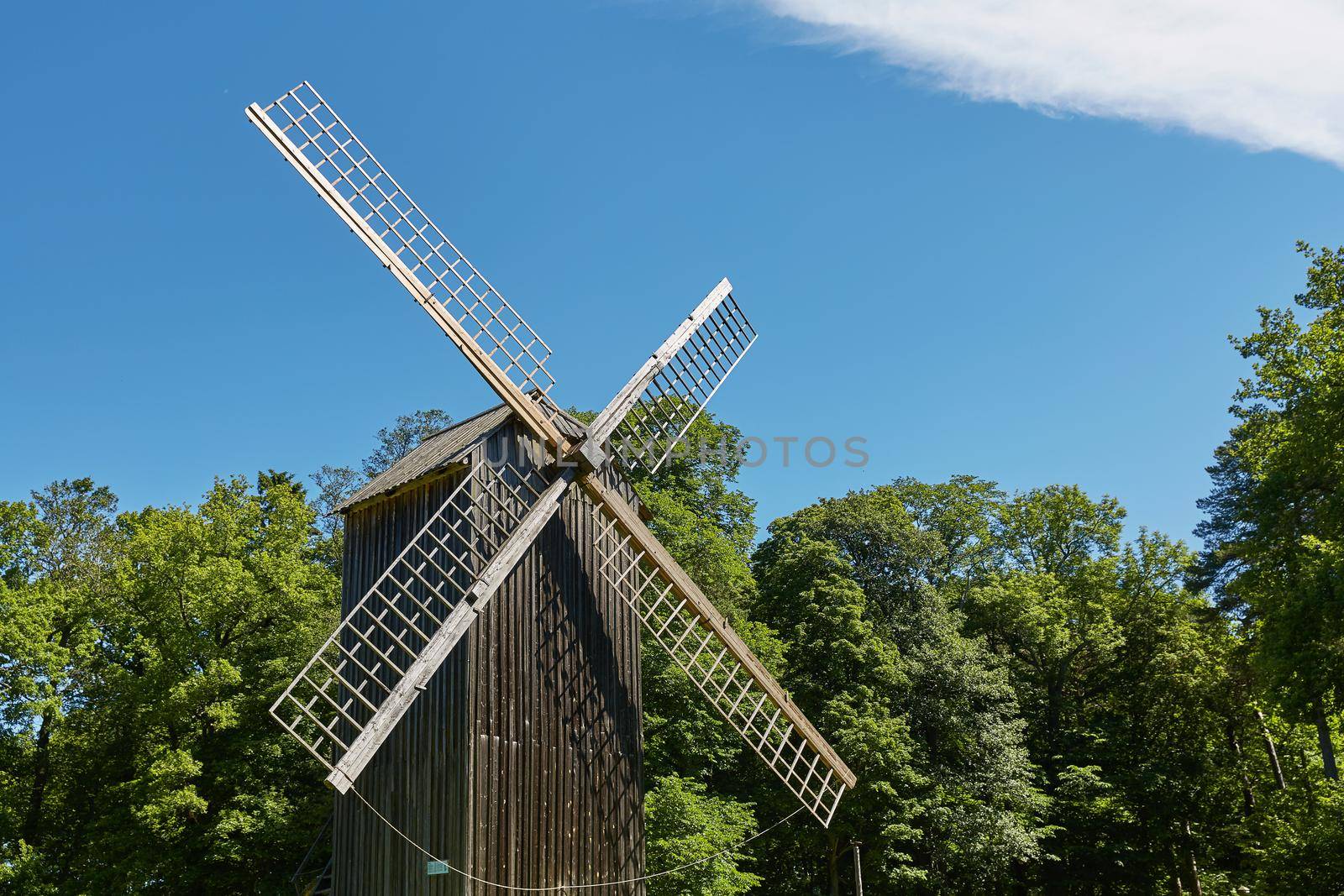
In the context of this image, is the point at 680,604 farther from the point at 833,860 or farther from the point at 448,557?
the point at 833,860

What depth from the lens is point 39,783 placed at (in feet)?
70.6

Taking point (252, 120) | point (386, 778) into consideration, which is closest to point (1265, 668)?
point (386, 778)

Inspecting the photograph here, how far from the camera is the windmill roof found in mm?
11500

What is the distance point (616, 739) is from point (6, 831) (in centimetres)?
1520

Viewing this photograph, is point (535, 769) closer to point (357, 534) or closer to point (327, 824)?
point (357, 534)

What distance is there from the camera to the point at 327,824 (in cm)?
1741

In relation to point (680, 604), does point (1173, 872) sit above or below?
below

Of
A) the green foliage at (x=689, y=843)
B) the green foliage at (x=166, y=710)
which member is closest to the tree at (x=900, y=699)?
the green foliage at (x=689, y=843)

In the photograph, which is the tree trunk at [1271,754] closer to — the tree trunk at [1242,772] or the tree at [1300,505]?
the tree trunk at [1242,772]

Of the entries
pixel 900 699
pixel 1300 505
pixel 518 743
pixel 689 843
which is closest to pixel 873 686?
pixel 900 699

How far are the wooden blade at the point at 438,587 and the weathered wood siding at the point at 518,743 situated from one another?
1.28 ft

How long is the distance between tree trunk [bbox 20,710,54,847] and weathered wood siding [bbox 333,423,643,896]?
1300cm

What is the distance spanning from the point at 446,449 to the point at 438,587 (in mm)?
1872

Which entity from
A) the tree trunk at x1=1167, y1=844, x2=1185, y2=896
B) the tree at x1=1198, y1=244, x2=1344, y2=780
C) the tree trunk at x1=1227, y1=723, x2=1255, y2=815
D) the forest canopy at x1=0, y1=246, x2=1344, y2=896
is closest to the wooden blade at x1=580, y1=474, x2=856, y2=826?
the forest canopy at x1=0, y1=246, x2=1344, y2=896
